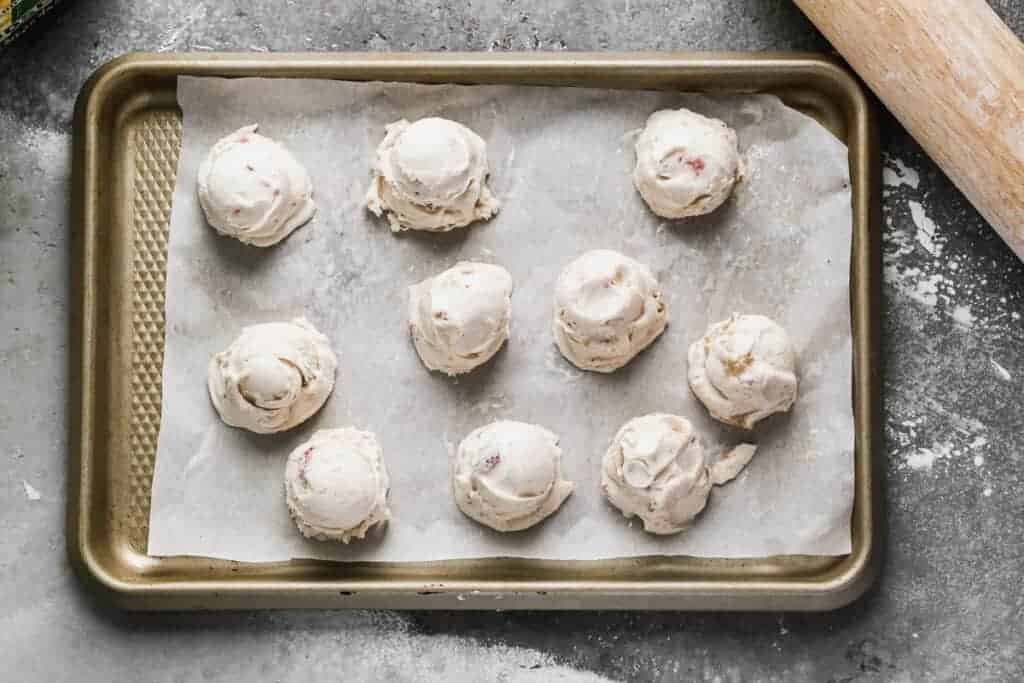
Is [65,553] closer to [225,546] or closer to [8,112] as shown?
[225,546]

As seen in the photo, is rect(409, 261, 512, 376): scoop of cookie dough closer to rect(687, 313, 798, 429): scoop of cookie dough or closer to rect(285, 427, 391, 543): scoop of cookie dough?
rect(285, 427, 391, 543): scoop of cookie dough

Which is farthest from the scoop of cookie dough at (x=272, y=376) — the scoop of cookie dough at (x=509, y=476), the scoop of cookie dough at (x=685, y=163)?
the scoop of cookie dough at (x=685, y=163)

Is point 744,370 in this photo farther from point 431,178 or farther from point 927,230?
point 431,178

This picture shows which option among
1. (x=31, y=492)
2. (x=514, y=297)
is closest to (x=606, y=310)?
(x=514, y=297)

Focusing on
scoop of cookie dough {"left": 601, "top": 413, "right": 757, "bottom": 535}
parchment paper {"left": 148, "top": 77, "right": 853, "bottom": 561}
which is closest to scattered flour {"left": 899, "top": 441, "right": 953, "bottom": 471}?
parchment paper {"left": 148, "top": 77, "right": 853, "bottom": 561}

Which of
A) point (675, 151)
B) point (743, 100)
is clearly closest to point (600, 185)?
point (675, 151)
